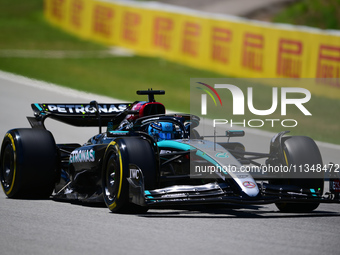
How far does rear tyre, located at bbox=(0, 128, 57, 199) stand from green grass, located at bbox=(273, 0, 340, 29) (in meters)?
24.8

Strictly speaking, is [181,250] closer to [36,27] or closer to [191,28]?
[191,28]

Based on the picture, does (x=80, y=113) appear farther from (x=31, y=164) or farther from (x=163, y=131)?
(x=163, y=131)

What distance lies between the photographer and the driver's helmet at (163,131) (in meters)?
9.18

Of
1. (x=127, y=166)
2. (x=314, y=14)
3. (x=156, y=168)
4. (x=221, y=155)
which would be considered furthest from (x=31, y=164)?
(x=314, y=14)

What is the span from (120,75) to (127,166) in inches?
656

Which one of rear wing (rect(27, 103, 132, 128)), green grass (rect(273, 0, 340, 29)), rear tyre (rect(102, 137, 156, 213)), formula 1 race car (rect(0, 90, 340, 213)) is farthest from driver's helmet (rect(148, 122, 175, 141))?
green grass (rect(273, 0, 340, 29))

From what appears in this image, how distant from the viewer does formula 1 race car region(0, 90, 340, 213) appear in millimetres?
7859

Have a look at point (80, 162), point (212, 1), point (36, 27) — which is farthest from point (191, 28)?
point (80, 162)

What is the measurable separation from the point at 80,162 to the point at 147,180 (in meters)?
1.71

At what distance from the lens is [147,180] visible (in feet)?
26.0

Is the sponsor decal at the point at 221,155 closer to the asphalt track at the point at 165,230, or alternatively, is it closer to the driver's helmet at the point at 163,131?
the asphalt track at the point at 165,230

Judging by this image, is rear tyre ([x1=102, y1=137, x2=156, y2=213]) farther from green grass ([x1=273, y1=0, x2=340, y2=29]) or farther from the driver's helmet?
green grass ([x1=273, y1=0, x2=340, y2=29])

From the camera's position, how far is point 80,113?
36.1 ft

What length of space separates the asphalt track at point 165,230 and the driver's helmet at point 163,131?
0.97 metres
